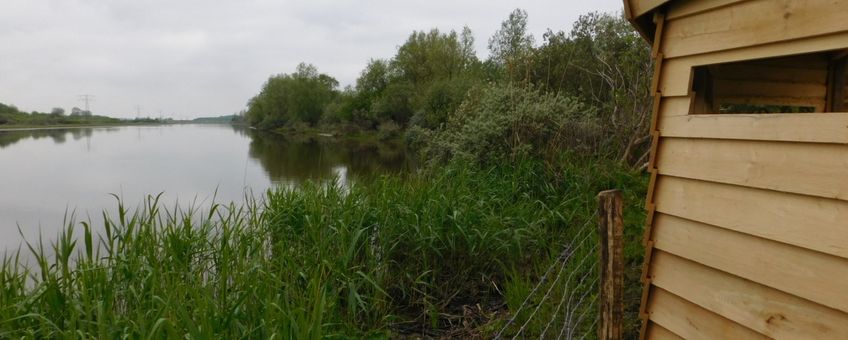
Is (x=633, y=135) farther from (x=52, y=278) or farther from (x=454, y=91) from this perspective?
(x=454, y=91)

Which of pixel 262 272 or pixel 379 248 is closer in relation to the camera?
pixel 262 272

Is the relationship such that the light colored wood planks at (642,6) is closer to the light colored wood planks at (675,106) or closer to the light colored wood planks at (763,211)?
the light colored wood planks at (675,106)

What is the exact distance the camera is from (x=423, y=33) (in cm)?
3922

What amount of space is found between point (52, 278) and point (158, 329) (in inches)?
38.2

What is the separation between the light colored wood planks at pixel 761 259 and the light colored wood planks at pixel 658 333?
6 cm

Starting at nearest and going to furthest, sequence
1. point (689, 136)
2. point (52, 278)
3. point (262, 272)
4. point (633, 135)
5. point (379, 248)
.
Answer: point (689, 136)
point (52, 278)
point (262, 272)
point (379, 248)
point (633, 135)

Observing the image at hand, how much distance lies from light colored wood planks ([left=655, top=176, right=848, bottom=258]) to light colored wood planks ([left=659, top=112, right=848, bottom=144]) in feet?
0.76

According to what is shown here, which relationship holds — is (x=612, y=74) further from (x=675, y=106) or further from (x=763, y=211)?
(x=763, y=211)

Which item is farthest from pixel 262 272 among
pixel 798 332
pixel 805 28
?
pixel 805 28

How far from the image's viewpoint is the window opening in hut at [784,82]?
3211 millimetres

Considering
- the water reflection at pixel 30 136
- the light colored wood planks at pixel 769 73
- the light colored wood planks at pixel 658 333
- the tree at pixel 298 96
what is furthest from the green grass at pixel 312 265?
the tree at pixel 298 96

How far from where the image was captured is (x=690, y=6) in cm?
257

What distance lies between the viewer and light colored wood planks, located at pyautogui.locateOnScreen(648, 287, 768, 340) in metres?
2.28

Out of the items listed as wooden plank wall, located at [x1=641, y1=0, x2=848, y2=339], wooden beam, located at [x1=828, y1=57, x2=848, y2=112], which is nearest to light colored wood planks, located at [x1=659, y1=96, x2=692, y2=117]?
wooden plank wall, located at [x1=641, y1=0, x2=848, y2=339]
